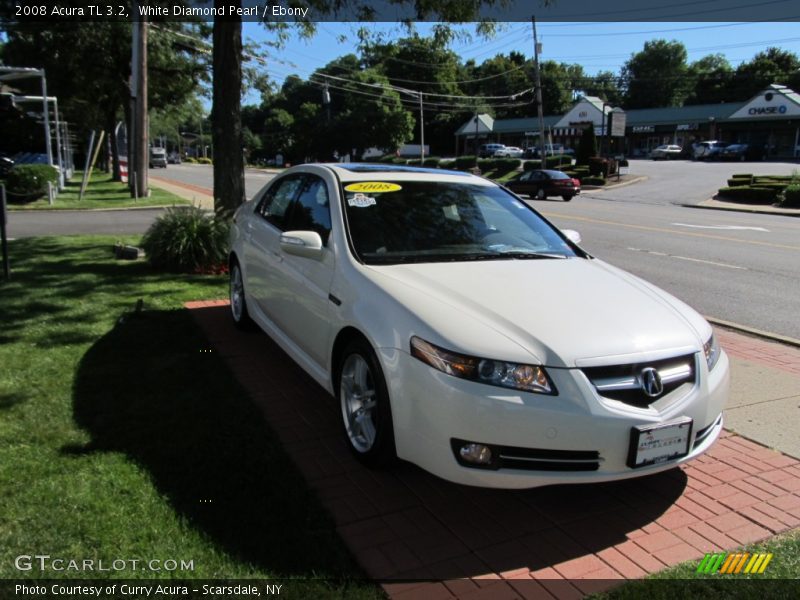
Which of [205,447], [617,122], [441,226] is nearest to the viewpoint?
[205,447]

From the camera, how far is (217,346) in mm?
5719

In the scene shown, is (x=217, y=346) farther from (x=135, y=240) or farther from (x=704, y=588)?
(x=135, y=240)

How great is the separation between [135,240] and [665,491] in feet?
34.5

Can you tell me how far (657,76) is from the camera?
117m

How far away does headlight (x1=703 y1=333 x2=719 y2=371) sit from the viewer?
134 inches

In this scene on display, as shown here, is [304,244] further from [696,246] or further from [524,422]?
[696,246]

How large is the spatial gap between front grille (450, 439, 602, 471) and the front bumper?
12 millimetres

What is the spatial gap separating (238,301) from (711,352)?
4.18m

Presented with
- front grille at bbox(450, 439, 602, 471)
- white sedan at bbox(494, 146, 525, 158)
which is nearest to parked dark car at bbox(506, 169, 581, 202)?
front grille at bbox(450, 439, 602, 471)

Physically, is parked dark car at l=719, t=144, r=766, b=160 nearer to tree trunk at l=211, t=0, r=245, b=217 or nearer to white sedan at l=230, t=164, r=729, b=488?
tree trunk at l=211, t=0, r=245, b=217

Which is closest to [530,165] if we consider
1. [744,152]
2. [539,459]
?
[744,152]

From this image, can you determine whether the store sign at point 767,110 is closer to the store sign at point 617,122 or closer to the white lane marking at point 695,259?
the store sign at point 617,122

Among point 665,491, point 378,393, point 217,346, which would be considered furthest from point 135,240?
point 665,491

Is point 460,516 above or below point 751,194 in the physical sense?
below
